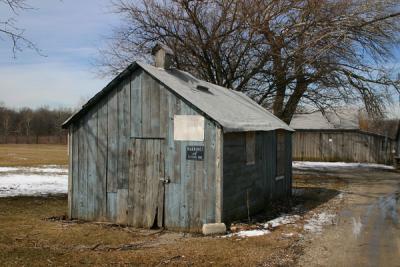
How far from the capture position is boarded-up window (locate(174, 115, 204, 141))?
11414 millimetres

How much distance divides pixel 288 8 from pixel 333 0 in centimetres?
213

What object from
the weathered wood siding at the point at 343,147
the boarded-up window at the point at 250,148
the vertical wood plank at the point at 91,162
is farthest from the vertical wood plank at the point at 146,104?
the weathered wood siding at the point at 343,147

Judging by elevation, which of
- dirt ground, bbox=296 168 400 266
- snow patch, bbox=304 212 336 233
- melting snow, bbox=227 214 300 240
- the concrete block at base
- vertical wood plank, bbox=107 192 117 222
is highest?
vertical wood plank, bbox=107 192 117 222

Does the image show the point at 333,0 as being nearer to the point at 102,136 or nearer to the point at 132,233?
the point at 102,136

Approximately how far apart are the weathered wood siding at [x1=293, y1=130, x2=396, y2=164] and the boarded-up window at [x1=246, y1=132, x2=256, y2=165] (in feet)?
97.2

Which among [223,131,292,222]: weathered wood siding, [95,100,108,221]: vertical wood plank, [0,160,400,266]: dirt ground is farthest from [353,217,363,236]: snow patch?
[95,100,108,221]: vertical wood plank

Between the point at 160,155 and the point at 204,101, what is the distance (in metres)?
1.74

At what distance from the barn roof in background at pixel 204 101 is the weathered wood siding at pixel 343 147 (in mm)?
28034

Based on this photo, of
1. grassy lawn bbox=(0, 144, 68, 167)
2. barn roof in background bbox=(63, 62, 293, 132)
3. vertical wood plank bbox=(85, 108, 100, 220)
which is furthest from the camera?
grassy lawn bbox=(0, 144, 68, 167)

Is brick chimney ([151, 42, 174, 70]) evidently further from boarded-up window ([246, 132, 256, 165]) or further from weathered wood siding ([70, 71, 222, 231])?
boarded-up window ([246, 132, 256, 165])

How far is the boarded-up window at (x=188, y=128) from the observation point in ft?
37.4

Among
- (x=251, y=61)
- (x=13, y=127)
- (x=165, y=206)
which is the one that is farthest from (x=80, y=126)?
(x=13, y=127)

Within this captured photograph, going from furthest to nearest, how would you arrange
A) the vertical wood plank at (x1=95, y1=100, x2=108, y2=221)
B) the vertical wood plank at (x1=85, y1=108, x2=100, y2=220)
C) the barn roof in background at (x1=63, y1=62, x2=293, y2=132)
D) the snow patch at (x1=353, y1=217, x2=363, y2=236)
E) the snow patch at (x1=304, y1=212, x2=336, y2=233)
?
the vertical wood plank at (x1=85, y1=108, x2=100, y2=220), the vertical wood plank at (x1=95, y1=100, x2=108, y2=221), the barn roof in background at (x1=63, y1=62, x2=293, y2=132), the snow patch at (x1=304, y1=212, x2=336, y2=233), the snow patch at (x1=353, y1=217, x2=363, y2=236)

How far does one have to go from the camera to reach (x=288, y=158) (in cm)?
1741
